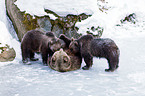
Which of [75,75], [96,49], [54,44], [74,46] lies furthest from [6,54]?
[96,49]

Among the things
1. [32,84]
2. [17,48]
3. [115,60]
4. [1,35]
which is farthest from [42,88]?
[17,48]

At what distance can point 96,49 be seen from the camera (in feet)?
15.0

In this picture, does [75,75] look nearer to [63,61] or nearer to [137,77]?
[63,61]

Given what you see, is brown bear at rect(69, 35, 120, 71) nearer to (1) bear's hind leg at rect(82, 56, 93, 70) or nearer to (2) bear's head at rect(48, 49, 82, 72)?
(1) bear's hind leg at rect(82, 56, 93, 70)

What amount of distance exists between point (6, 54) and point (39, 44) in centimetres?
Answer: 102

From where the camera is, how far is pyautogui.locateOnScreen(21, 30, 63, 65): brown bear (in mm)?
5055

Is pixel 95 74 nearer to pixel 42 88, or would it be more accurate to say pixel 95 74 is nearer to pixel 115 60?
pixel 115 60

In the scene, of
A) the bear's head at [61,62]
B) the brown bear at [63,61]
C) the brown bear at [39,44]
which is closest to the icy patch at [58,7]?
the brown bear at [39,44]

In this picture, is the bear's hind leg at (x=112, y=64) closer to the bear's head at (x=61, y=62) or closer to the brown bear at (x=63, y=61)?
the brown bear at (x=63, y=61)

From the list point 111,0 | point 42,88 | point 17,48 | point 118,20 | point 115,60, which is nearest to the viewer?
point 42,88

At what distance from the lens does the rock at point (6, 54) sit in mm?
5184

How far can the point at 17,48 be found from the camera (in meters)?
6.33

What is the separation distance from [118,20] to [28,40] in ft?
29.0

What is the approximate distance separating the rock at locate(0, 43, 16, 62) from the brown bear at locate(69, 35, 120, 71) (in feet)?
5.92
